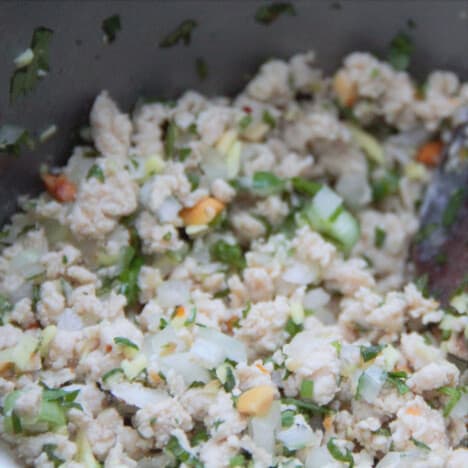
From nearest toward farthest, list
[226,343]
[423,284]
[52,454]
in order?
[52,454]
[226,343]
[423,284]

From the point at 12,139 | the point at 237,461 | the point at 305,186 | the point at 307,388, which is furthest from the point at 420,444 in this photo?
the point at 12,139

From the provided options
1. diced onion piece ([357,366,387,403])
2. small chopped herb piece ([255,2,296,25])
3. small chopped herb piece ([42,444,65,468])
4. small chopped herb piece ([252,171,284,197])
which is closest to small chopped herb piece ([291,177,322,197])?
small chopped herb piece ([252,171,284,197])

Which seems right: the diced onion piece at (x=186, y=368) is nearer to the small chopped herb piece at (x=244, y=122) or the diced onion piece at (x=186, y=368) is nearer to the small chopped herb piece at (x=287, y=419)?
the small chopped herb piece at (x=287, y=419)

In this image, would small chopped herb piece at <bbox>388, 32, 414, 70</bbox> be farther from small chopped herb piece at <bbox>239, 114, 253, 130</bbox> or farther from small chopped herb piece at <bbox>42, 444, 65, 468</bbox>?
small chopped herb piece at <bbox>42, 444, 65, 468</bbox>

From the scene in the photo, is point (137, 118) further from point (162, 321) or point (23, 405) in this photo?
point (23, 405)

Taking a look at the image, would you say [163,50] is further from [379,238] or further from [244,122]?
[379,238]

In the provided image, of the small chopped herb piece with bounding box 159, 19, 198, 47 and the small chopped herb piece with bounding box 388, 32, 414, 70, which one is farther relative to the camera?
the small chopped herb piece with bounding box 388, 32, 414, 70

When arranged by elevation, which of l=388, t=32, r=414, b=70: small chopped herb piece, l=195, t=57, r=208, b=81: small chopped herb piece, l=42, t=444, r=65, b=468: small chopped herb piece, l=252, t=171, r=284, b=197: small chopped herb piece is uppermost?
l=195, t=57, r=208, b=81: small chopped herb piece

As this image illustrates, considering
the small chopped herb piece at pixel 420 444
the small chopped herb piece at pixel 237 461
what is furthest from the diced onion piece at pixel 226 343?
the small chopped herb piece at pixel 420 444

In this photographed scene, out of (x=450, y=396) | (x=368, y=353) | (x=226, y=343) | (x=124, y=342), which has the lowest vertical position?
(x=450, y=396)
